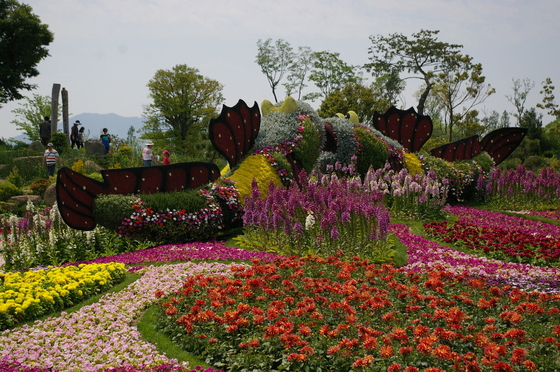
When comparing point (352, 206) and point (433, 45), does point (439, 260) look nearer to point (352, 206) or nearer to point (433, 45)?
point (352, 206)

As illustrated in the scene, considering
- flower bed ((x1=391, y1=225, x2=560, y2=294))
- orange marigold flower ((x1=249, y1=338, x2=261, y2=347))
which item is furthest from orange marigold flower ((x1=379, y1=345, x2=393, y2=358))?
flower bed ((x1=391, y1=225, x2=560, y2=294))

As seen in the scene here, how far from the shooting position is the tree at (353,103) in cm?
3366

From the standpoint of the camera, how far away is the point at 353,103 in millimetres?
34312

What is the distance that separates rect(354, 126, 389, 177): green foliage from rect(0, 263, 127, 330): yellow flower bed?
992 cm

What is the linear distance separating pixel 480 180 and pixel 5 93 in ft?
96.7

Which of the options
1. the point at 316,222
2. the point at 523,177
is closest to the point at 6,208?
the point at 316,222

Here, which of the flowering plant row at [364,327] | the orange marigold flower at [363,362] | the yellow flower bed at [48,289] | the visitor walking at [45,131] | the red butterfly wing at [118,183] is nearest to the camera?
the orange marigold flower at [363,362]

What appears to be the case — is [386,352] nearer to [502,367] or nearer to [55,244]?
[502,367]

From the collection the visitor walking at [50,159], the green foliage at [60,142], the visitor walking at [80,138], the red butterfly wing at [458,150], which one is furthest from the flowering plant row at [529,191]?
the visitor walking at [80,138]

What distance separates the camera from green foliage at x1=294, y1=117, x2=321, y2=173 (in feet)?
43.2

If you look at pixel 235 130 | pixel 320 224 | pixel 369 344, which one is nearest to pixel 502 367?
pixel 369 344

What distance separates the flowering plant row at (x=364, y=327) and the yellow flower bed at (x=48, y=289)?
57.9 inches

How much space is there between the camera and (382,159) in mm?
16000

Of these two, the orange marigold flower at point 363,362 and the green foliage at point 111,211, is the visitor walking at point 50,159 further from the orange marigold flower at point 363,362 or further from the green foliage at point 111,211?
the orange marigold flower at point 363,362
